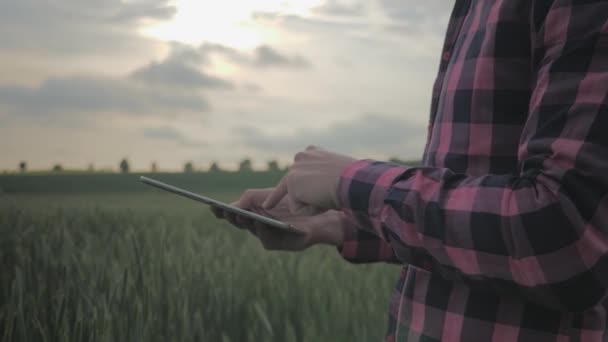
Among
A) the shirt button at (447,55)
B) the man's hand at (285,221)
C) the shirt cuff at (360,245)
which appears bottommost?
the shirt cuff at (360,245)

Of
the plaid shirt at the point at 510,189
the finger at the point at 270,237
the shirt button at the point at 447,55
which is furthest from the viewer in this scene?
the finger at the point at 270,237

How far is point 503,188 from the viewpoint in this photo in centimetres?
62

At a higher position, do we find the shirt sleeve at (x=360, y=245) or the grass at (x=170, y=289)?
the shirt sleeve at (x=360, y=245)

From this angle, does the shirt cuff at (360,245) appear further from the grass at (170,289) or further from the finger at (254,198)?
the grass at (170,289)

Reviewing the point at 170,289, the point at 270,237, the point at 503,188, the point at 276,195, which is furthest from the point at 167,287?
the point at 503,188

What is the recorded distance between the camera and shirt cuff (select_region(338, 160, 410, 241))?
2.29ft

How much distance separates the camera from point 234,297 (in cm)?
183

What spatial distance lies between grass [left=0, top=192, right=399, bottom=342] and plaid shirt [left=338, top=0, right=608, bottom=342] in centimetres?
92

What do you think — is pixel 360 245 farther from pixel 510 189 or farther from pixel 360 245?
pixel 510 189

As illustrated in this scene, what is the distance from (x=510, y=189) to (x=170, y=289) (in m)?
1.26

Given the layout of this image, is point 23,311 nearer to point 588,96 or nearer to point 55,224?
point 55,224

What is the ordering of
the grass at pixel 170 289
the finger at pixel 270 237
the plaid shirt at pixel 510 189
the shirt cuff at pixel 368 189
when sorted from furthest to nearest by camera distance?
1. the grass at pixel 170 289
2. the finger at pixel 270 237
3. the shirt cuff at pixel 368 189
4. the plaid shirt at pixel 510 189

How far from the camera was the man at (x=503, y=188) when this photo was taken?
60 centimetres

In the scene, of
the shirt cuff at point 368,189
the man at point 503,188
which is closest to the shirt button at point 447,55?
the man at point 503,188
